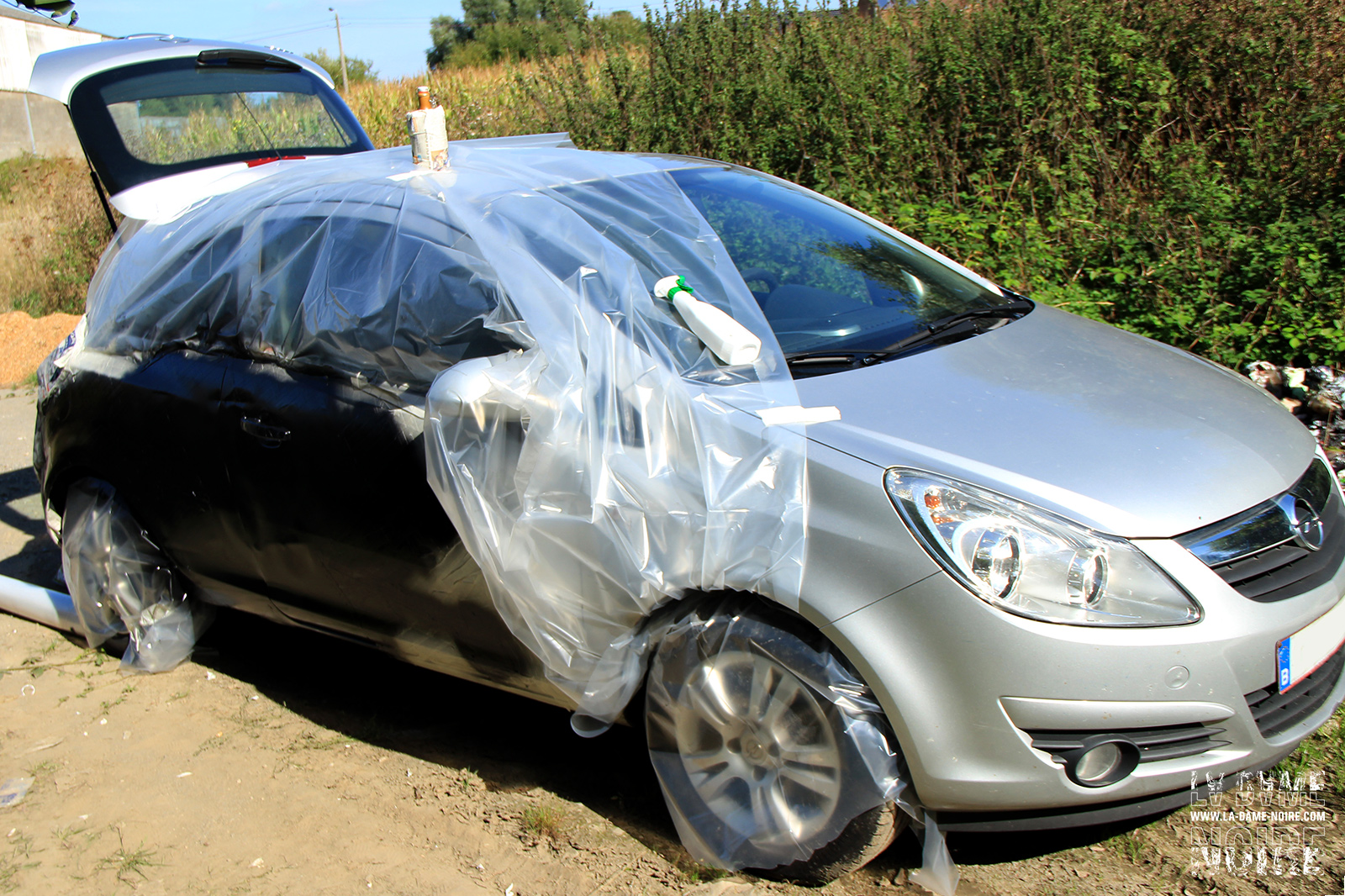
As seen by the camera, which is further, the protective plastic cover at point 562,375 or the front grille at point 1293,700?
the protective plastic cover at point 562,375

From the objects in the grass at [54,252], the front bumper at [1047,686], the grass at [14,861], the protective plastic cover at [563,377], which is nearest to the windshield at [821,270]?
the protective plastic cover at [563,377]

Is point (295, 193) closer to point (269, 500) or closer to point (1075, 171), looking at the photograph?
point (269, 500)

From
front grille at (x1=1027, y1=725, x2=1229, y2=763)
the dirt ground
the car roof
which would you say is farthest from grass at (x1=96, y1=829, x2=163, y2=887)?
the car roof

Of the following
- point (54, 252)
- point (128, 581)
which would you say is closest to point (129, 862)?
point (128, 581)

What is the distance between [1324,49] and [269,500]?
6449 mm

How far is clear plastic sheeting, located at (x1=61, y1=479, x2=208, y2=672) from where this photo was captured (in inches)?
145

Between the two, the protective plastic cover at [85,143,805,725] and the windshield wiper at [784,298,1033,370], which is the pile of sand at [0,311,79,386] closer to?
the protective plastic cover at [85,143,805,725]

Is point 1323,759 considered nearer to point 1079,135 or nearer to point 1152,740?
point 1152,740

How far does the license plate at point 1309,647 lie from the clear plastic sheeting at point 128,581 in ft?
11.5

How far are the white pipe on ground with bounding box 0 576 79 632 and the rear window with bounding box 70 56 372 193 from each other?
176 centimetres

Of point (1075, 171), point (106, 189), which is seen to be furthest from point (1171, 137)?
point (106, 189)

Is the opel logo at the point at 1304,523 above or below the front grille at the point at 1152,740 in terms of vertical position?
above

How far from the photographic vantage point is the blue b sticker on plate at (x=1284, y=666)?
2.09 meters

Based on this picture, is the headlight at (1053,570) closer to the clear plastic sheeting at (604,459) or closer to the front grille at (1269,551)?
the front grille at (1269,551)
